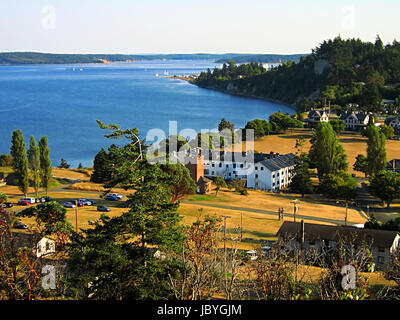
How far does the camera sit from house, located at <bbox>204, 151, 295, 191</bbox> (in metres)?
31.3

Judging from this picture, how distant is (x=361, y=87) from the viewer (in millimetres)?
71438

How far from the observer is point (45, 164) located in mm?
25391

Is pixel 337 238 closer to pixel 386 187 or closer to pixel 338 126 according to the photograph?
pixel 386 187

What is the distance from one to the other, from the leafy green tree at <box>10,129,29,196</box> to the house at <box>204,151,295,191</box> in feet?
44.0

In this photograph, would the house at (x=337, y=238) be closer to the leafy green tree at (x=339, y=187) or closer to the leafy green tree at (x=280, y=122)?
the leafy green tree at (x=339, y=187)

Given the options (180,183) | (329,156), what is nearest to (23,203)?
(180,183)

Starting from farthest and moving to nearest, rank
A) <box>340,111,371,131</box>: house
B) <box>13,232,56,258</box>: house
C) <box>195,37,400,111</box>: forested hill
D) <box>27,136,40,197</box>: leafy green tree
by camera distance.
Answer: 1. <box>195,37,400,111</box>: forested hill
2. <box>340,111,371,131</box>: house
3. <box>27,136,40,197</box>: leafy green tree
4. <box>13,232,56,258</box>: house

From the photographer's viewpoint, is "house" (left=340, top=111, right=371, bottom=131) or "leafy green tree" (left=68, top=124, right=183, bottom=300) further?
"house" (left=340, top=111, right=371, bottom=131)

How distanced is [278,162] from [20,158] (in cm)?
1678

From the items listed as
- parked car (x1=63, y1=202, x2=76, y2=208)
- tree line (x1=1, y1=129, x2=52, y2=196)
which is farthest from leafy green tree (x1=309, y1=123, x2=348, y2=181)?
tree line (x1=1, y1=129, x2=52, y2=196)

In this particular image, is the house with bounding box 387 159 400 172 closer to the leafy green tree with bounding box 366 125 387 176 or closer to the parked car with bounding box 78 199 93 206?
the leafy green tree with bounding box 366 125 387 176
